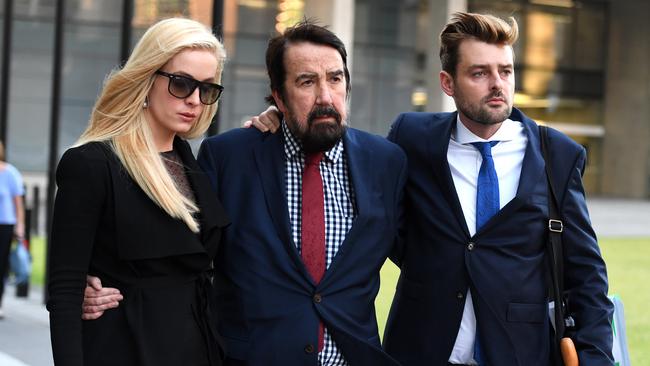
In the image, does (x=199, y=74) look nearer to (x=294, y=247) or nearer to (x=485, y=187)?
(x=294, y=247)

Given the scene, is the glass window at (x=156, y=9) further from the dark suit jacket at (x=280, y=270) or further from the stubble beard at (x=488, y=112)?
the dark suit jacket at (x=280, y=270)

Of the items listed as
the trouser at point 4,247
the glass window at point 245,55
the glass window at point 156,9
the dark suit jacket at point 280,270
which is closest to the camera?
the dark suit jacket at point 280,270

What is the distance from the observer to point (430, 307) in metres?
A: 3.99

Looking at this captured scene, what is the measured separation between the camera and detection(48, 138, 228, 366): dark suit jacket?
311 cm

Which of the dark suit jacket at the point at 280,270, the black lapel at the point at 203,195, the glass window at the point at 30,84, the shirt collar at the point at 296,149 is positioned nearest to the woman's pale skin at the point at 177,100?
the black lapel at the point at 203,195

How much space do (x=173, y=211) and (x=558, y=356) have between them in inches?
60.8

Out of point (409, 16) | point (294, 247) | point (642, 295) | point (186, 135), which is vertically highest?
point (409, 16)

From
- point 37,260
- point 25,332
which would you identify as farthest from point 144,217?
point 37,260

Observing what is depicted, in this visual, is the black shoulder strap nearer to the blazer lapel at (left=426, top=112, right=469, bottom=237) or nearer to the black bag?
the black bag

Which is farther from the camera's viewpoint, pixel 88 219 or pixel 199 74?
pixel 199 74

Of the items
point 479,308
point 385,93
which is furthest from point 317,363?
point 385,93

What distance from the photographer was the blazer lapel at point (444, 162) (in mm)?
3924

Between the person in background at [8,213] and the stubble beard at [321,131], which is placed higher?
the stubble beard at [321,131]

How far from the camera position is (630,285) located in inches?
579
